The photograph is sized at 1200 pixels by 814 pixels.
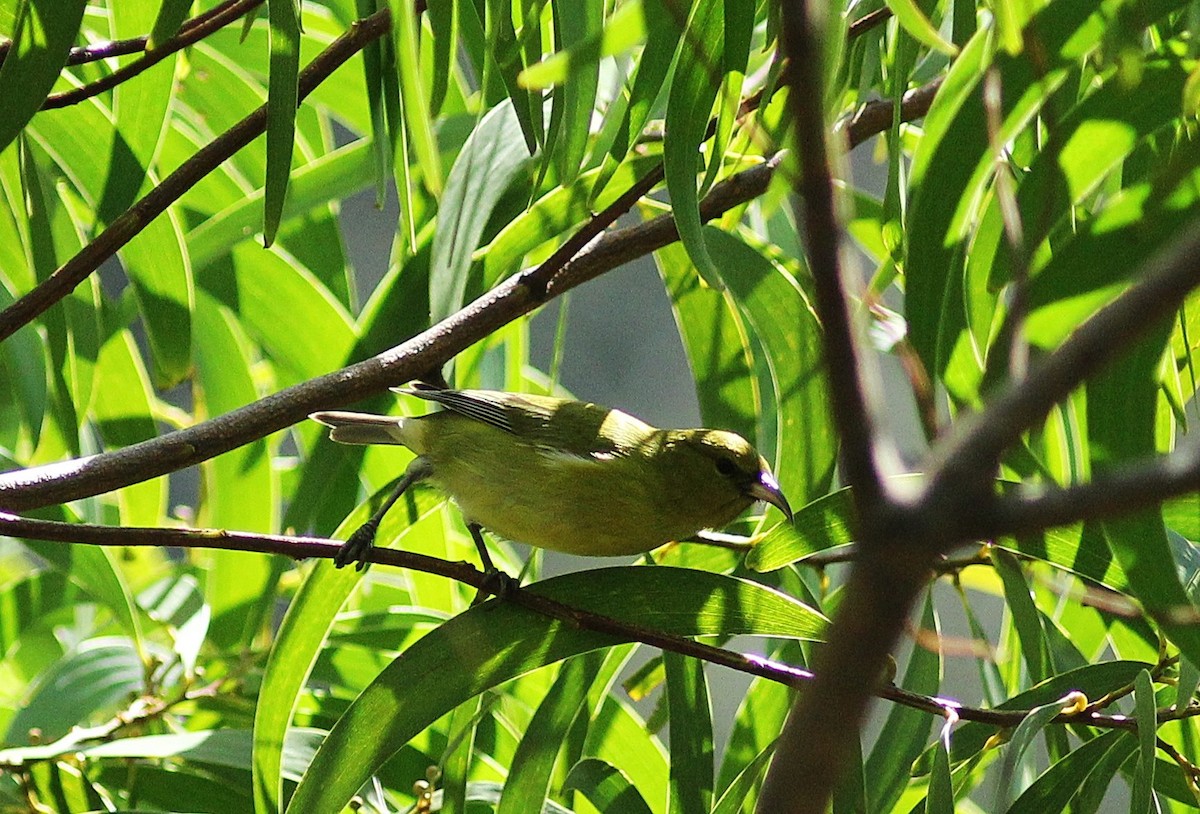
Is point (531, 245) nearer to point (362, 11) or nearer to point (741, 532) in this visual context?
point (362, 11)

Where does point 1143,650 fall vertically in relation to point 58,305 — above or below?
below

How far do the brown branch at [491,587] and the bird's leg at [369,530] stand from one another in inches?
2.7

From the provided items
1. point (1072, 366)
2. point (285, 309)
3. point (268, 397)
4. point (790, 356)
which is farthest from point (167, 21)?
point (1072, 366)

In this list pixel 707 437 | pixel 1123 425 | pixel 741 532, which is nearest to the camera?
pixel 1123 425

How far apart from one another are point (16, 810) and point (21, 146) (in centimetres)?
98

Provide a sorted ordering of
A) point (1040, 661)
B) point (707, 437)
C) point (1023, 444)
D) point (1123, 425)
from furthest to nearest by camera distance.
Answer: point (707, 437) → point (1040, 661) → point (1023, 444) → point (1123, 425)

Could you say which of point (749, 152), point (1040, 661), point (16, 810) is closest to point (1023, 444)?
point (1040, 661)

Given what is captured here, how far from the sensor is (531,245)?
2.04m

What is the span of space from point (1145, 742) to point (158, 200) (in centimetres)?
135

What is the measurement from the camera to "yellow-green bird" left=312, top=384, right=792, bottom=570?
2.12 metres

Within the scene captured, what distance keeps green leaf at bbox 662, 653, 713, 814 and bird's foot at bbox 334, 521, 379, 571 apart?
465mm

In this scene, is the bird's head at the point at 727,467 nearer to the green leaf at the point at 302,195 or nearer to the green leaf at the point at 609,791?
the green leaf at the point at 609,791

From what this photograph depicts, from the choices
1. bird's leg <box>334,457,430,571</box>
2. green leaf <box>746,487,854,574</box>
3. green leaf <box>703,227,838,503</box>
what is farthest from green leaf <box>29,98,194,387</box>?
green leaf <box>746,487,854,574</box>

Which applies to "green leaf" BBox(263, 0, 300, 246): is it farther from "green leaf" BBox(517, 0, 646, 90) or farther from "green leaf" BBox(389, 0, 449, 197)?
"green leaf" BBox(517, 0, 646, 90)
